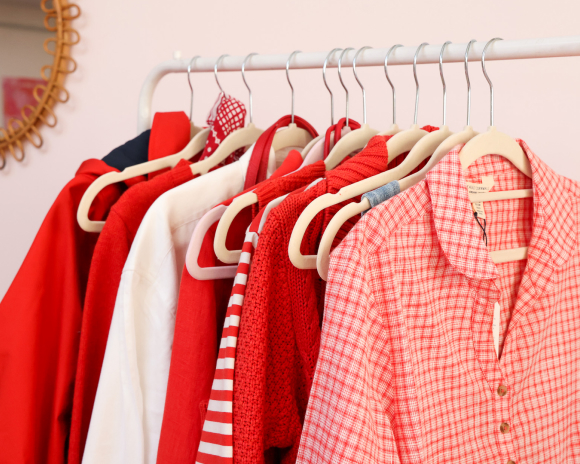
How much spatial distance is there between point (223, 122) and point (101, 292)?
14.7 inches

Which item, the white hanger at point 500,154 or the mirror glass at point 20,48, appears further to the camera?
the mirror glass at point 20,48

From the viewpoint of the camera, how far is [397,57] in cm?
80

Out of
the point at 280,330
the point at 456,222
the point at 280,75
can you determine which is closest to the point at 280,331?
the point at 280,330

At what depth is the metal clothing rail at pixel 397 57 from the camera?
67 centimetres

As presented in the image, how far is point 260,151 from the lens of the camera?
88 cm

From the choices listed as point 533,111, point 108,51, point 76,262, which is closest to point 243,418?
point 76,262

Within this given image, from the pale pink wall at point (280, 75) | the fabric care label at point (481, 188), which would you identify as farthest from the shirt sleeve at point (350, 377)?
the pale pink wall at point (280, 75)

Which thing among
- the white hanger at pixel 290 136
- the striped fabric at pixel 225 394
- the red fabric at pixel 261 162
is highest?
the white hanger at pixel 290 136

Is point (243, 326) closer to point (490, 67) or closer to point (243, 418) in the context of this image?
point (243, 418)

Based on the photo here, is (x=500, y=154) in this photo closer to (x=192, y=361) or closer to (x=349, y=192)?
(x=349, y=192)

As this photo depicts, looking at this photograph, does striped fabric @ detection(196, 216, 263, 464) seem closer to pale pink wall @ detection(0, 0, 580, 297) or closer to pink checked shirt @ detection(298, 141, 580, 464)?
pink checked shirt @ detection(298, 141, 580, 464)

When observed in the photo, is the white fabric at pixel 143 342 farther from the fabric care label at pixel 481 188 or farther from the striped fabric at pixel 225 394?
the fabric care label at pixel 481 188

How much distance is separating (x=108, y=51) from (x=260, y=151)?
4.34 feet

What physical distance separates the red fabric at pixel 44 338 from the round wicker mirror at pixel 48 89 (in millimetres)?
1258
